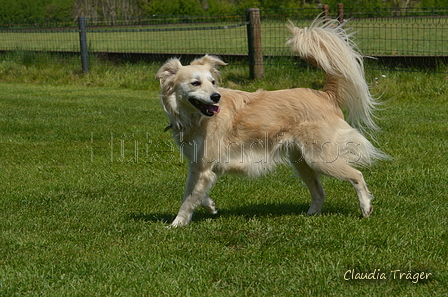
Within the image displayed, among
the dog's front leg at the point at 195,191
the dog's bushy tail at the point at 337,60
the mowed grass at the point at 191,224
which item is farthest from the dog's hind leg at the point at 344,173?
the dog's front leg at the point at 195,191

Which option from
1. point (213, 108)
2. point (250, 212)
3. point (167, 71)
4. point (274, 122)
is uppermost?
point (167, 71)

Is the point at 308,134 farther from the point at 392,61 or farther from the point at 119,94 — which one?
the point at 119,94

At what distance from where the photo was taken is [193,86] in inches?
184

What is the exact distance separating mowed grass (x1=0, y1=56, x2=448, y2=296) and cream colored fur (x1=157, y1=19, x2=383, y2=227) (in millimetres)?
400

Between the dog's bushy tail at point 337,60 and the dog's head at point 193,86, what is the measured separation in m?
0.76

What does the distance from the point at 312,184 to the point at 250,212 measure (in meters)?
0.60

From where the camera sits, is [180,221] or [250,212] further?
[250,212]

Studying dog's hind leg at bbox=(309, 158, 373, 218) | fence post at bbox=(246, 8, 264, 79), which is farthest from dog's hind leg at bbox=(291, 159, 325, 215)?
fence post at bbox=(246, 8, 264, 79)

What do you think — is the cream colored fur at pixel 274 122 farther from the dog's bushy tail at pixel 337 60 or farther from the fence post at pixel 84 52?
the fence post at pixel 84 52

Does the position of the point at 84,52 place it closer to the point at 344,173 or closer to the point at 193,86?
the point at 193,86

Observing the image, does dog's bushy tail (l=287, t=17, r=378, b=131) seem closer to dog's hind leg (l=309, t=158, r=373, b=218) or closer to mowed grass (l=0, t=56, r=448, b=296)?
dog's hind leg (l=309, t=158, r=373, b=218)

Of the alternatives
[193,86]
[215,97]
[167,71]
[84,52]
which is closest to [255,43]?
[84,52]

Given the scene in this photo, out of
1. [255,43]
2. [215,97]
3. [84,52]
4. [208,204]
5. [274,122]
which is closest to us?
[215,97]

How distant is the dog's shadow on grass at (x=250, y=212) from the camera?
4.92 meters
